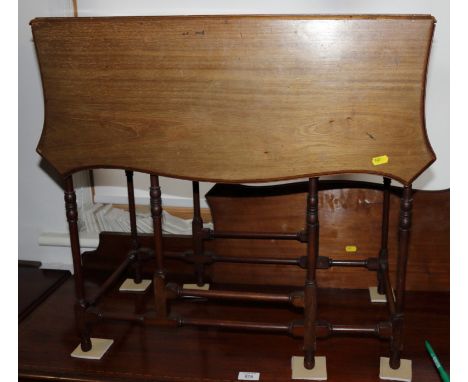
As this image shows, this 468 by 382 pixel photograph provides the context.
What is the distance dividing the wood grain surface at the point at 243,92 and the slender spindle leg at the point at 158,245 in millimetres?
117

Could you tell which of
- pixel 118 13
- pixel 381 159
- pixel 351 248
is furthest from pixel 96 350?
pixel 118 13

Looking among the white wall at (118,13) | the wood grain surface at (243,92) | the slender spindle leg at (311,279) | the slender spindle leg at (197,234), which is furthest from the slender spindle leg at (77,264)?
the slender spindle leg at (311,279)

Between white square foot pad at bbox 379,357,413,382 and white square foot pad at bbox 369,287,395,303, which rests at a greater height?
white square foot pad at bbox 369,287,395,303

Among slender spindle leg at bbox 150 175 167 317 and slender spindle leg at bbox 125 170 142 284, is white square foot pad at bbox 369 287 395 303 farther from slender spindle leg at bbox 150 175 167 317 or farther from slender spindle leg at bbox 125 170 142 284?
slender spindle leg at bbox 125 170 142 284

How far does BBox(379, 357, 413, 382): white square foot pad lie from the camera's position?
65.8 inches

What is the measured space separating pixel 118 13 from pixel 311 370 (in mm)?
1458

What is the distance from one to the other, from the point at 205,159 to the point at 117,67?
0.34m

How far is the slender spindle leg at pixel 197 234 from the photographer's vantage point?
6.78 feet

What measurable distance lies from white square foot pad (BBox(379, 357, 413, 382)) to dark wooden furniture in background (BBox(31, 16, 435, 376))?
166 millimetres

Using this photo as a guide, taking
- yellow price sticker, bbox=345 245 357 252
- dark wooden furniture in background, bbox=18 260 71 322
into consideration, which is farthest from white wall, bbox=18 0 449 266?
yellow price sticker, bbox=345 245 357 252

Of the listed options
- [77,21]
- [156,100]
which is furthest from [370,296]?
[77,21]

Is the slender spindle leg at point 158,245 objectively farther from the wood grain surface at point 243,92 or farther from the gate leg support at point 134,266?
the gate leg support at point 134,266

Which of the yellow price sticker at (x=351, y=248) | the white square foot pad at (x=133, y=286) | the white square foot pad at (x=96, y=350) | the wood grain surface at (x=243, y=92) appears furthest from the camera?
the white square foot pad at (x=133, y=286)

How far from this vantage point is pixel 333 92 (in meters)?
1.42
